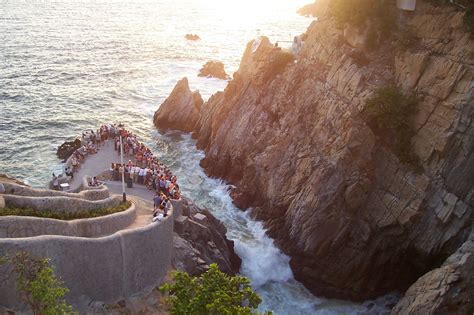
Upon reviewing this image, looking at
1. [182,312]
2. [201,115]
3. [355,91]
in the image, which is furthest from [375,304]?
[201,115]

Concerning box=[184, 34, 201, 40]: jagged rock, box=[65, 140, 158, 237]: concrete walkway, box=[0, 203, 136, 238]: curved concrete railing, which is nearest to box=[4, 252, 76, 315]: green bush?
box=[0, 203, 136, 238]: curved concrete railing

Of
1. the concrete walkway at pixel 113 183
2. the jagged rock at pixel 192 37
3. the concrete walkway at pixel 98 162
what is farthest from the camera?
the jagged rock at pixel 192 37

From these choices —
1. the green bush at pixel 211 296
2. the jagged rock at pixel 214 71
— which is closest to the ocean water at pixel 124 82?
the jagged rock at pixel 214 71

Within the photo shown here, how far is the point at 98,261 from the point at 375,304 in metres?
20.3

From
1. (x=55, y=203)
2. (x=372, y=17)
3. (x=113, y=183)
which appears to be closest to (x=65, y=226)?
(x=55, y=203)

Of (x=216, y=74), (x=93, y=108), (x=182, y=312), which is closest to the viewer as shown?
Result: (x=182, y=312)

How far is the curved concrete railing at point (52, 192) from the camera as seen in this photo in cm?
2942

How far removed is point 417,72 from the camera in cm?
3662

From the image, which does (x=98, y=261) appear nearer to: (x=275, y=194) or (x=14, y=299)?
(x=14, y=299)

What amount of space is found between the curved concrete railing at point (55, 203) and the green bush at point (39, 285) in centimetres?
596

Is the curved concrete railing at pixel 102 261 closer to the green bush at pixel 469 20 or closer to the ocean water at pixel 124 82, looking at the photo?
the ocean water at pixel 124 82

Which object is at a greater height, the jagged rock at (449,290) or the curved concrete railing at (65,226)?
the curved concrete railing at (65,226)

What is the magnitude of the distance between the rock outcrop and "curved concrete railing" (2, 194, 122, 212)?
5.70 metres

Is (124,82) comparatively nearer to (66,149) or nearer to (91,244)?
(66,149)
